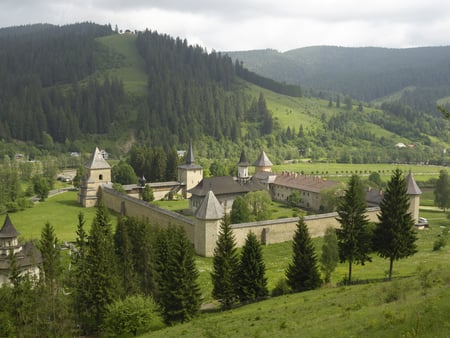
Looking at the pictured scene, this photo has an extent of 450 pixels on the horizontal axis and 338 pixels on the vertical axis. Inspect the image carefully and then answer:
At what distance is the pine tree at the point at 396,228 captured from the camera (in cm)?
3128

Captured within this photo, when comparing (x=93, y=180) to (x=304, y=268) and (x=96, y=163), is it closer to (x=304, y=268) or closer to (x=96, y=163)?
(x=96, y=163)

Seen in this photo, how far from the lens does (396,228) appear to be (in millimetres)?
31516

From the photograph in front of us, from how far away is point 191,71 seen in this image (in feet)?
620

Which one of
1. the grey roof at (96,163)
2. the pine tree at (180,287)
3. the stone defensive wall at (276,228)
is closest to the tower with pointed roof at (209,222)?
the stone defensive wall at (276,228)

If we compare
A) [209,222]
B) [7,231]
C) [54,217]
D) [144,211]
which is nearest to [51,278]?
[7,231]

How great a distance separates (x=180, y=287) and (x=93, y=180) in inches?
1816

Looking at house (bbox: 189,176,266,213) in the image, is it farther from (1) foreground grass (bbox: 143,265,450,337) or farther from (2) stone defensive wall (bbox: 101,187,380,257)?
(1) foreground grass (bbox: 143,265,450,337)

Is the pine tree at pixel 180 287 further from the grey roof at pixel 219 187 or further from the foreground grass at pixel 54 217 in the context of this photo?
the grey roof at pixel 219 187

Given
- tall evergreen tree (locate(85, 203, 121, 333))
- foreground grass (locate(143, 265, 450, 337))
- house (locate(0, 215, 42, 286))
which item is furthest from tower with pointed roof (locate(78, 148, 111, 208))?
foreground grass (locate(143, 265, 450, 337))

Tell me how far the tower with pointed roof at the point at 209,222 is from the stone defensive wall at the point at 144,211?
2.07 m

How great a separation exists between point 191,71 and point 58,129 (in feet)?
247

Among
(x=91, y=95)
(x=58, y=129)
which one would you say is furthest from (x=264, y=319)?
(x=91, y=95)

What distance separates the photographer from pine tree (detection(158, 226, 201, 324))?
28078mm

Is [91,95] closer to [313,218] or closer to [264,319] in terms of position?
[313,218]
